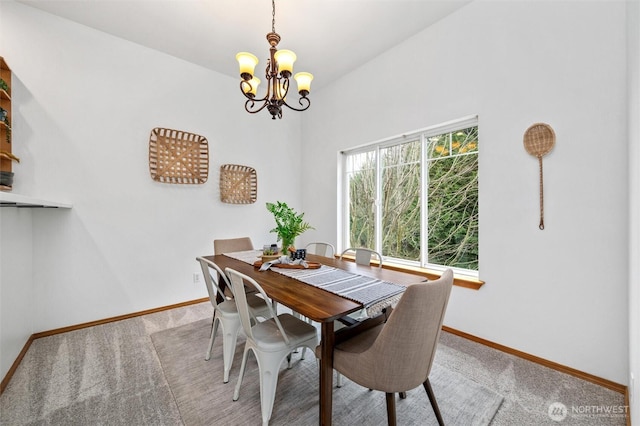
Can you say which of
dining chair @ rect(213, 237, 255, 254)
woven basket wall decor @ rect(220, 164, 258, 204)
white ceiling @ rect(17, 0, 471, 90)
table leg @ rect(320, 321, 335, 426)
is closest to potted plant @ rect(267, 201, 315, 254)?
dining chair @ rect(213, 237, 255, 254)

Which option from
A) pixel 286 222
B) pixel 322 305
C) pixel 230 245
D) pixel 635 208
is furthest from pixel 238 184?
pixel 635 208

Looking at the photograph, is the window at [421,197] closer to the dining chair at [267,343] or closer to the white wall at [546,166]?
the white wall at [546,166]

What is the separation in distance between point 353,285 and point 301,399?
800 mm

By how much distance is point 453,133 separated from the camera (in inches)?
103

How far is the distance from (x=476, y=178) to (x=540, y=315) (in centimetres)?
125

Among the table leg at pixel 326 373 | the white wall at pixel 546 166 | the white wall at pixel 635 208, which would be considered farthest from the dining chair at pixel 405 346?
the white wall at pixel 546 166

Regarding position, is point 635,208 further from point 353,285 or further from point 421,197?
point 421,197

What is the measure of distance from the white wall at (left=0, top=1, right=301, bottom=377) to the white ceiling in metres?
0.25

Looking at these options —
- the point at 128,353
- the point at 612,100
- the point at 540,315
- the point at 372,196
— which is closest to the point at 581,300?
the point at 540,315

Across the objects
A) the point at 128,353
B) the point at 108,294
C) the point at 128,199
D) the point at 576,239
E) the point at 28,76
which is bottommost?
the point at 128,353

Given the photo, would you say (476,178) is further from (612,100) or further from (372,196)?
(372,196)

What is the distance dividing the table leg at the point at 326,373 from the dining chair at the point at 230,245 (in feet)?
6.00

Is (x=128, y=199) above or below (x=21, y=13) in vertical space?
below

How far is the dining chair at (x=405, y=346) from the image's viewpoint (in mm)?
1066
